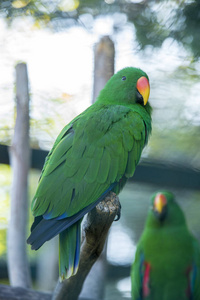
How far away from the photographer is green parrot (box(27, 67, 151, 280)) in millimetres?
1463

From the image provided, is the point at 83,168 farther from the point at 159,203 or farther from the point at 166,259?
the point at 166,259

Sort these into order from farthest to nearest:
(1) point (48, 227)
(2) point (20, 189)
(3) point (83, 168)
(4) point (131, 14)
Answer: (4) point (131, 14)
(2) point (20, 189)
(3) point (83, 168)
(1) point (48, 227)

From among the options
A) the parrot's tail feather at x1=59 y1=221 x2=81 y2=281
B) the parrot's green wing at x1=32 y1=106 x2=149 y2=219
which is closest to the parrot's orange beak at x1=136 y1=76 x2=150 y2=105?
the parrot's green wing at x1=32 y1=106 x2=149 y2=219

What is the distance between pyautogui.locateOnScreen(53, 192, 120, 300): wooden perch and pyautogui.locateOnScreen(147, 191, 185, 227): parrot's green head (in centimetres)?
21

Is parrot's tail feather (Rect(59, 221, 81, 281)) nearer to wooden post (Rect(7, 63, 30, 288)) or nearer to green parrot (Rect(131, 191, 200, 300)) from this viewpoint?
green parrot (Rect(131, 191, 200, 300))

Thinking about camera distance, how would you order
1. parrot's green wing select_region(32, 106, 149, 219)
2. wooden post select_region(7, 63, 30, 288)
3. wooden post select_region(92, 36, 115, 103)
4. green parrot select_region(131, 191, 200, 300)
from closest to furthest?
parrot's green wing select_region(32, 106, 149, 219), green parrot select_region(131, 191, 200, 300), wooden post select_region(7, 63, 30, 288), wooden post select_region(92, 36, 115, 103)

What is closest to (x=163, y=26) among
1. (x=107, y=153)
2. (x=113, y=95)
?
(x=113, y=95)

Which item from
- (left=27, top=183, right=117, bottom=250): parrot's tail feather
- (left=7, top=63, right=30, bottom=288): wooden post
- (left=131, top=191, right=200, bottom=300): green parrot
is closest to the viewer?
(left=27, top=183, right=117, bottom=250): parrot's tail feather

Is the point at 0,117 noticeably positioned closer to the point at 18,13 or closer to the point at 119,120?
the point at 18,13

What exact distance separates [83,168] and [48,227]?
0.32 metres

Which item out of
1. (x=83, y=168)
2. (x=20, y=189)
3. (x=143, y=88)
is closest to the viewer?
(x=83, y=168)

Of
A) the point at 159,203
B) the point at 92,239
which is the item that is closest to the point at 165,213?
the point at 159,203

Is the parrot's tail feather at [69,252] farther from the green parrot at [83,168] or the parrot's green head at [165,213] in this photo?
the parrot's green head at [165,213]

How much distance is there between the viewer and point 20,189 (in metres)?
2.21
